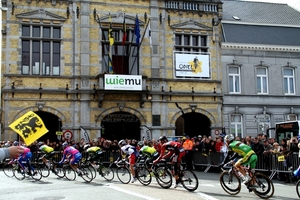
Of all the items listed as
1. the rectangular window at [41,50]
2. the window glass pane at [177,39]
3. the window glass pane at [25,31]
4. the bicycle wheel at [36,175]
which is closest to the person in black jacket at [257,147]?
the bicycle wheel at [36,175]

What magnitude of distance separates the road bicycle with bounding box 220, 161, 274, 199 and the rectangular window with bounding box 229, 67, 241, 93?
17028 mm

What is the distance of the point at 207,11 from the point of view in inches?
1125

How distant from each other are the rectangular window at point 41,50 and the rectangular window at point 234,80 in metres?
11.7

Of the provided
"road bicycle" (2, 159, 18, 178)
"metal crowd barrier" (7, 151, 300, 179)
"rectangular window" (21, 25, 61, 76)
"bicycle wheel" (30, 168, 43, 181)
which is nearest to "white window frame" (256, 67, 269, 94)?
"metal crowd barrier" (7, 151, 300, 179)

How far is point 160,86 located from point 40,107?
25.0 ft

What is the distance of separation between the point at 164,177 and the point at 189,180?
1110 millimetres

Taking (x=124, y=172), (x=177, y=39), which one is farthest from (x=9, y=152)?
(x=177, y=39)

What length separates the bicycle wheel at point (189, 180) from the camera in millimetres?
12977

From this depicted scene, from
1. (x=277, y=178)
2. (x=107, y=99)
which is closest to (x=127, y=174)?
(x=277, y=178)

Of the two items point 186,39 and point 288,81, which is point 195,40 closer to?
A: point 186,39

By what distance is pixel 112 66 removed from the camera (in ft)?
85.7

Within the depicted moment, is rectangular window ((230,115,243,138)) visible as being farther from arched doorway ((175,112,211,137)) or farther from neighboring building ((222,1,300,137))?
arched doorway ((175,112,211,137))

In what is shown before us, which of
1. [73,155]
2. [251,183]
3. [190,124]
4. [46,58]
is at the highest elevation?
[46,58]

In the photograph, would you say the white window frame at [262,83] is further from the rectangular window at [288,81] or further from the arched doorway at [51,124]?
the arched doorway at [51,124]
